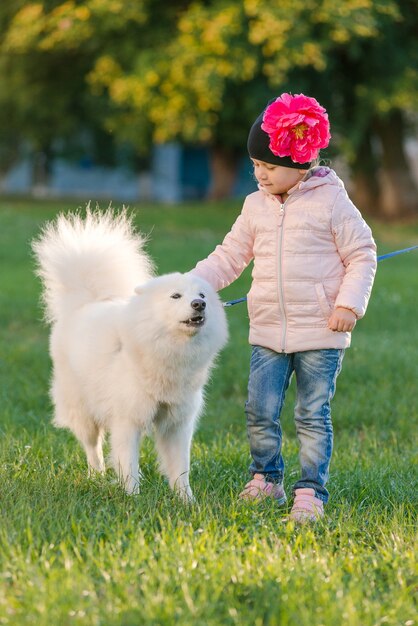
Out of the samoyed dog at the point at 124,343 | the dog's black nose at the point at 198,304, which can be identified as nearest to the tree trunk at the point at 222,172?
the samoyed dog at the point at 124,343

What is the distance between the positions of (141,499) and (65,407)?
Result: 1.22 m

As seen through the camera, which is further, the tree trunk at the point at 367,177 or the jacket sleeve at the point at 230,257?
the tree trunk at the point at 367,177

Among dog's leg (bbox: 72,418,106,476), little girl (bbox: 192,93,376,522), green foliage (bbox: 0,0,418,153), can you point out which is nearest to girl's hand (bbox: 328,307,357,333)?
little girl (bbox: 192,93,376,522)

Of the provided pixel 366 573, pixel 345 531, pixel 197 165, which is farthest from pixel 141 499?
pixel 197 165

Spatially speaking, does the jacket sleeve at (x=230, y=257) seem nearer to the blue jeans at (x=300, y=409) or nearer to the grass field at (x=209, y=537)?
the blue jeans at (x=300, y=409)

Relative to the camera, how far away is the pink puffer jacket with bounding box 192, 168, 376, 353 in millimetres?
4477

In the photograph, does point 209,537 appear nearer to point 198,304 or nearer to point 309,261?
point 198,304

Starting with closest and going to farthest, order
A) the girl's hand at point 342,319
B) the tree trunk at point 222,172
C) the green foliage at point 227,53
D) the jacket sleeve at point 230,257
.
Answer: the girl's hand at point 342,319
the jacket sleeve at point 230,257
the green foliage at point 227,53
the tree trunk at point 222,172

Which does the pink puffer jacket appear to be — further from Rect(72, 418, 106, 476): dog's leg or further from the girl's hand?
Rect(72, 418, 106, 476): dog's leg

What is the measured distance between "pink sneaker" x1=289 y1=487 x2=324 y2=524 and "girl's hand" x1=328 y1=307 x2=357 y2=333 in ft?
2.56

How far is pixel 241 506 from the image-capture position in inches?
170

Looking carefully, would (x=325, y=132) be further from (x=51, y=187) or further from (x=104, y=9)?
(x=51, y=187)

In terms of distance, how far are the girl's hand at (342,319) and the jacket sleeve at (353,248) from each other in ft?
0.11

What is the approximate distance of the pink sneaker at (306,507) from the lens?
4.29 m
